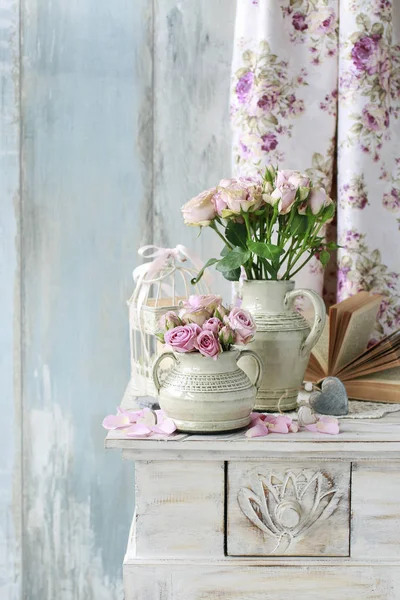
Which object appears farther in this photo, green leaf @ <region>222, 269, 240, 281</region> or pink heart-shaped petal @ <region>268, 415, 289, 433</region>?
green leaf @ <region>222, 269, 240, 281</region>

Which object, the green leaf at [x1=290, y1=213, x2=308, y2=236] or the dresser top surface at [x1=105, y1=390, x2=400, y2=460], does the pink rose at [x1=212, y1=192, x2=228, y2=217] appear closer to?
the green leaf at [x1=290, y1=213, x2=308, y2=236]

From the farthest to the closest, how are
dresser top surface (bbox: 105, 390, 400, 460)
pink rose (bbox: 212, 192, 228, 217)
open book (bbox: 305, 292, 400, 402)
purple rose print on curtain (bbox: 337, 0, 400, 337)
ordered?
purple rose print on curtain (bbox: 337, 0, 400, 337), open book (bbox: 305, 292, 400, 402), pink rose (bbox: 212, 192, 228, 217), dresser top surface (bbox: 105, 390, 400, 460)

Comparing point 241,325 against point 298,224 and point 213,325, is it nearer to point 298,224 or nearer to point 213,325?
point 213,325

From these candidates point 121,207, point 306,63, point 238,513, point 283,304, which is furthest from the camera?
point 121,207

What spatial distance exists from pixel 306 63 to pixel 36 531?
1.21 meters

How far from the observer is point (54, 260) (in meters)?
1.61

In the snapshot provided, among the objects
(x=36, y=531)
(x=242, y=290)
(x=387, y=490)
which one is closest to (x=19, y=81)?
(x=242, y=290)

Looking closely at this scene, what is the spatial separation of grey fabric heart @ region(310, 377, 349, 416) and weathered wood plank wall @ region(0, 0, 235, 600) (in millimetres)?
605

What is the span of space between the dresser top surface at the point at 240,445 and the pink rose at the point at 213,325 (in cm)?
15

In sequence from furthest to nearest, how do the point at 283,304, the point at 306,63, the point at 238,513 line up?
the point at 306,63
the point at 283,304
the point at 238,513

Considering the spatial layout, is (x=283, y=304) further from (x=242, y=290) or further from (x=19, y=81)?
(x=19, y=81)

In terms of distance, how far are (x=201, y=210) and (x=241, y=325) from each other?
0.21 m

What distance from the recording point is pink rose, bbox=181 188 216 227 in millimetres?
1100

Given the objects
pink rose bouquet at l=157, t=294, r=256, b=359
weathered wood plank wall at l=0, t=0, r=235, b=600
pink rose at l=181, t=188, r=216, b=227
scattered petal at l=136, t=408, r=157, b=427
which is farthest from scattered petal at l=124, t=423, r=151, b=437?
weathered wood plank wall at l=0, t=0, r=235, b=600
